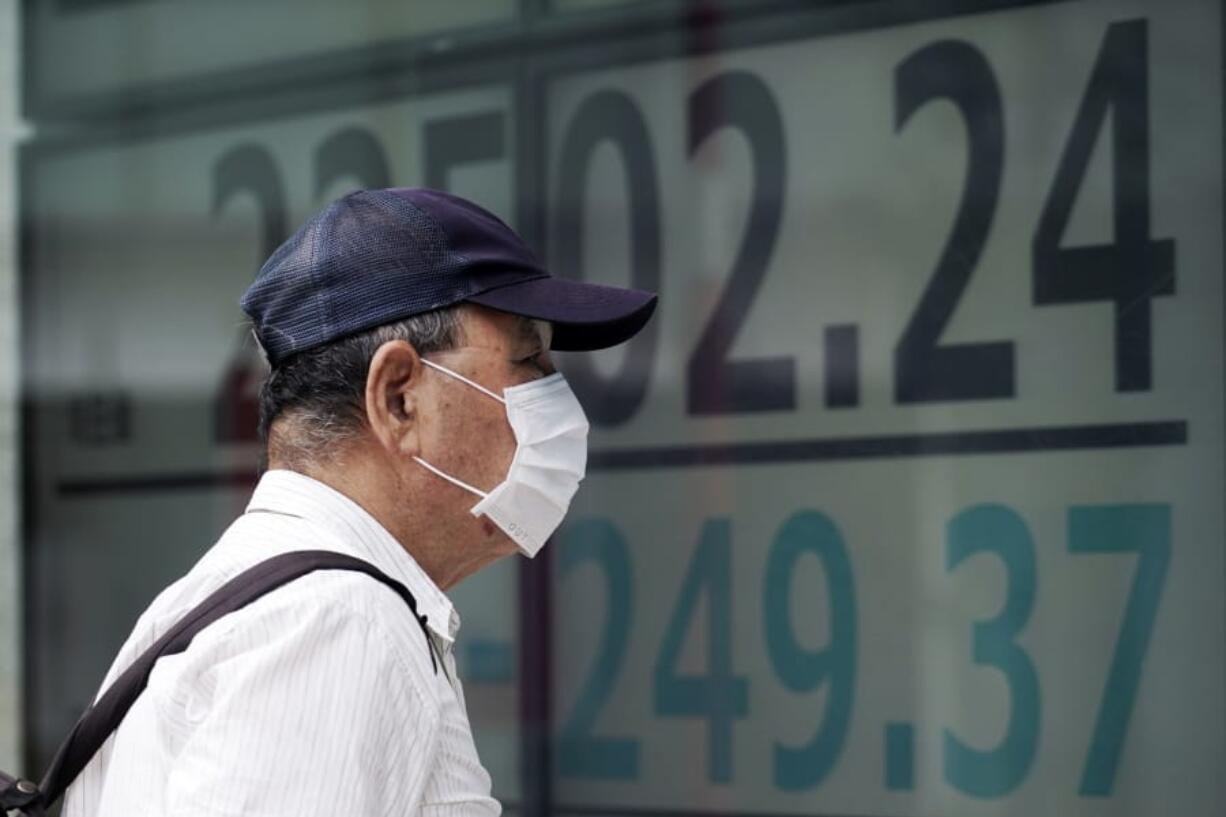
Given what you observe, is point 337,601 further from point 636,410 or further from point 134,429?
point 134,429

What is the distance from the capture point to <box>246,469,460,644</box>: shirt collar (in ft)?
6.09

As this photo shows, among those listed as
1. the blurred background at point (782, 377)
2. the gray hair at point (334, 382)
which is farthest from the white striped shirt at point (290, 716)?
the blurred background at point (782, 377)

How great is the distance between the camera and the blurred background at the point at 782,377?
346 cm

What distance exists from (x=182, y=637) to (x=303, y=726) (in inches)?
6.1

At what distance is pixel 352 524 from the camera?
6.13 ft

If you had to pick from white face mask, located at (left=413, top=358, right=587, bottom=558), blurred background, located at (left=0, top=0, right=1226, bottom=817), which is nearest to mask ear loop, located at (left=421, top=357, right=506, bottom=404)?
white face mask, located at (left=413, top=358, right=587, bottom=558)

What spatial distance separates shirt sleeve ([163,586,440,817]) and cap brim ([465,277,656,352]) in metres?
0.37

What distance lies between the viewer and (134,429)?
491 centimetres

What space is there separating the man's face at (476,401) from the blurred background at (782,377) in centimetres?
177

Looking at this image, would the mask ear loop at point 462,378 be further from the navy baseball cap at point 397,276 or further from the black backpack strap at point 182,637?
the black backpack strap at point 182,637

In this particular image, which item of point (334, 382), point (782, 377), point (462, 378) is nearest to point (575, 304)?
point (462, 378)

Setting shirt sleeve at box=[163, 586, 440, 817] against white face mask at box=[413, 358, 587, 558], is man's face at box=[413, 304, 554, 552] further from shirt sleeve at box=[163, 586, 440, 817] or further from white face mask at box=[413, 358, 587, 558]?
shirt sleeve at box=[163, 586, 440, 817]

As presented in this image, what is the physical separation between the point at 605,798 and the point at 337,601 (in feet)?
8.40

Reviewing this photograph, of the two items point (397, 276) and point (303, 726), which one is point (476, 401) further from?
point (303, 726)
